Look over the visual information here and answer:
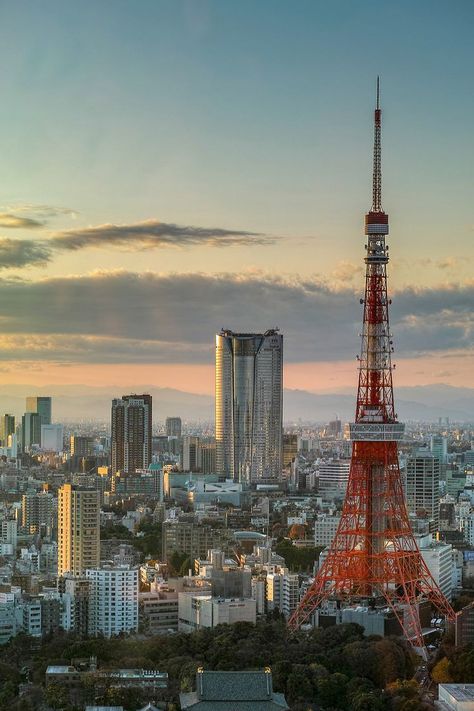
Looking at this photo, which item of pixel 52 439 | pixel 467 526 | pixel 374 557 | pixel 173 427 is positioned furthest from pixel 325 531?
pixel 173 427

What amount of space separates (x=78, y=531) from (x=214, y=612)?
3746mm

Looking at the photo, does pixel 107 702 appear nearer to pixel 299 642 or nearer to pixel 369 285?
pixel 299 642

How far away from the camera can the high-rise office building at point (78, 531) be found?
18.7 m

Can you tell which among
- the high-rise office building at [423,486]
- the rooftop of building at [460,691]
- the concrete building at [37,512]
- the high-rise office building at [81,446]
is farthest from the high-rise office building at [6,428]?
the rooftop of building at [460,691]

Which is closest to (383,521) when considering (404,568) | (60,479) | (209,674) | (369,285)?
(404,568)

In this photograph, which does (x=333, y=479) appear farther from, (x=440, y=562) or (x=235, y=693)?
(x=235, y=693)

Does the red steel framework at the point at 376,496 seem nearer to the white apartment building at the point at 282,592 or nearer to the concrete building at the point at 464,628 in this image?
the white apartment building at the point at 282,592

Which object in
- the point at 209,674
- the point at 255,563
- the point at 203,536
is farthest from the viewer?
the point at 203,536

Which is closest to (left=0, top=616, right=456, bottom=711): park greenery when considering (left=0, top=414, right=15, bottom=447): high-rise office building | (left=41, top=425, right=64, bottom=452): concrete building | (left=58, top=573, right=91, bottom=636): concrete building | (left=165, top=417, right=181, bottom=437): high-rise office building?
(left=58, top=573, right=91, bottom=636): concrete building

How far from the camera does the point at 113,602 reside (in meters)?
16.3

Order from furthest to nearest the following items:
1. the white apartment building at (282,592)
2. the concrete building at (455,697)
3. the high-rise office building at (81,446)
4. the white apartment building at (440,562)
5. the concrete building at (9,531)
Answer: the high-rise office building at (81,446), the concrete building at (9,531), the white apartment building at (440,562), the white apartment building at (282,592), the concrete building at (455,697)

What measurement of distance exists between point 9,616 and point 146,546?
729 centimetres

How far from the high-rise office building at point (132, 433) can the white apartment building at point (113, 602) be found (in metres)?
21.5

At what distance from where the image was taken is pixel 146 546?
2308cm
